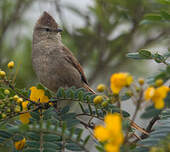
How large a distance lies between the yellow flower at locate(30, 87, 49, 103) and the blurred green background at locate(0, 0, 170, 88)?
2.67 metres

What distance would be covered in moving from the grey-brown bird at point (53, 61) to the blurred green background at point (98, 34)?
0.36m

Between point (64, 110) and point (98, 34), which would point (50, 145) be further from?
point (98, 34)

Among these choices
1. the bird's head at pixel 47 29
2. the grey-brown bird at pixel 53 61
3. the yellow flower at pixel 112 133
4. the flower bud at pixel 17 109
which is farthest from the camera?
the bird's head at pixel 47 29

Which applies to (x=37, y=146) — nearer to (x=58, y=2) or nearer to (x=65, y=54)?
(x=65, y=54)

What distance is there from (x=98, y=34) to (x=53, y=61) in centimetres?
158

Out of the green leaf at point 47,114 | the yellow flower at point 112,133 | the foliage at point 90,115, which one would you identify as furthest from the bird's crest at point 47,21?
the yellow flower at point 112,133

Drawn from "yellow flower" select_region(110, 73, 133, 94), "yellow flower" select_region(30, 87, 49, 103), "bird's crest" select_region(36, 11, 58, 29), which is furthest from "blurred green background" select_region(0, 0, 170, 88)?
"yellow flower" select_region(110, 73, 133, 94)

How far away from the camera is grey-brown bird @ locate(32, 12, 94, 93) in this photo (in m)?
4.71

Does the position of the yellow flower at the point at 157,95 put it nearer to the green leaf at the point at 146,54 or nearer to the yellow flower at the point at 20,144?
the green leaf at the point at 146,54

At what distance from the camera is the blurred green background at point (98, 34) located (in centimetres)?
570

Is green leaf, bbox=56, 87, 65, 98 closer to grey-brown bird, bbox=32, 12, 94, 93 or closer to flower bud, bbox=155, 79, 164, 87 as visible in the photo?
flower bud, bbox=155, 79, 164, 87

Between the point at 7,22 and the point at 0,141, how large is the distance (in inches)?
170

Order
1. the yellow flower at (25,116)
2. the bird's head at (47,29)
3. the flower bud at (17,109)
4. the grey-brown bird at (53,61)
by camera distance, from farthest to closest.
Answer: the bird's head at (47,29) < the grey-brown bird at (53,61) < the yellow flower at (25,116) < the flower bud at (17,109)

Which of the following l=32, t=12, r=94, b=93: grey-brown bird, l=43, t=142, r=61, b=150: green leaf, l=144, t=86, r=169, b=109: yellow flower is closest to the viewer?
l=144, t=86, r=169, b=109: yellow flower
